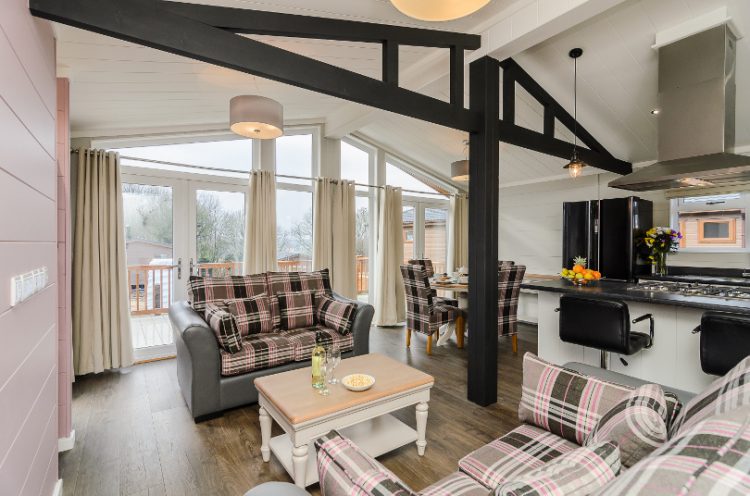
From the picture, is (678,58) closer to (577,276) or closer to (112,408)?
(577,276)

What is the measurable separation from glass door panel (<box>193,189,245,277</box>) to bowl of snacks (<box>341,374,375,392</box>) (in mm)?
2852

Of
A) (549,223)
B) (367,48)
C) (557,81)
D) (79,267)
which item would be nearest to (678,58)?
(557,81)

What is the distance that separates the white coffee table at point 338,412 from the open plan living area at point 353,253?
0.02 m

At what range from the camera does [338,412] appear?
6.35ft

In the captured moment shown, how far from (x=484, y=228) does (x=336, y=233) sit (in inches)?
105

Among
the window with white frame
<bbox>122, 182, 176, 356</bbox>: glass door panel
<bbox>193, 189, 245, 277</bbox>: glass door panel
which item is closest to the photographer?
<bbox>122, 182, 176, 356</bbox>: glass door panel

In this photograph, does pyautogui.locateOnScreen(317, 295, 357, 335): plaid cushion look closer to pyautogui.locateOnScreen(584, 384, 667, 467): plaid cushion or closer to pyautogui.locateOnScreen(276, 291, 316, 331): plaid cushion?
pyautogui.locateOnScreen(276, 291, 316, 331): plaid cushion

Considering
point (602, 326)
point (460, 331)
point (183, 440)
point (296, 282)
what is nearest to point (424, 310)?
point (460, 331)

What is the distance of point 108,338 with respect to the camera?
142 inches

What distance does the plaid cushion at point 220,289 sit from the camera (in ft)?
10.6

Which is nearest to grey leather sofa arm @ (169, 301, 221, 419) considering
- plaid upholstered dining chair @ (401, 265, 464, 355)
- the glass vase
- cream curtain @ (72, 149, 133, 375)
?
cream curtain @ (72, 149, 133, 375)

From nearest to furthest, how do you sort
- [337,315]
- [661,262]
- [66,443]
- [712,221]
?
[66,443]
[337,315]
[712,221]
[661,262]

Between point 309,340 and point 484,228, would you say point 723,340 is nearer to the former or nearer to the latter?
point 484,228

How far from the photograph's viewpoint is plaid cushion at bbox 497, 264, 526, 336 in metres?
4.22
